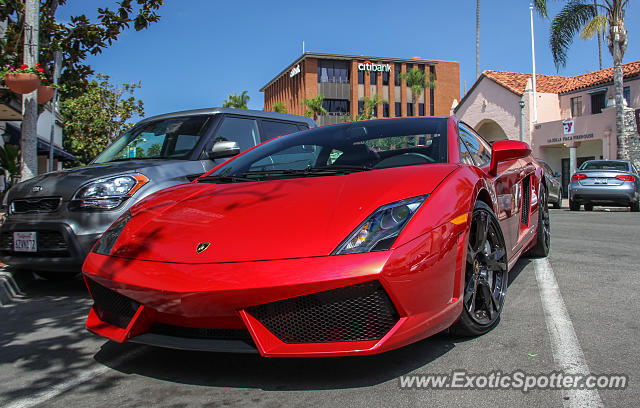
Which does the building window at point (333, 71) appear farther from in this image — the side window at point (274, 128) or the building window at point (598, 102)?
the side window at point (274, 128)

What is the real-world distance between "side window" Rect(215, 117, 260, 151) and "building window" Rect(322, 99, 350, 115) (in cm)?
5488

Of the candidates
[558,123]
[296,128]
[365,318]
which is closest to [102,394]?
[365,318]

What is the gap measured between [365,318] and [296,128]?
4.85 m

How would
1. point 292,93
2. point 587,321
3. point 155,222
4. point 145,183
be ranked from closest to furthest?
point 155,222 < point 587,321 < point 145,183 < point 292,93

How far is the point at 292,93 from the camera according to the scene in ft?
216

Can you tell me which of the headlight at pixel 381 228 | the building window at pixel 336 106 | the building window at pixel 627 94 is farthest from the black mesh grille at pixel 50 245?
the building window at pixel 336 106

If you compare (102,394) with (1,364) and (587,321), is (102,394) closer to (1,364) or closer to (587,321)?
(1,364)

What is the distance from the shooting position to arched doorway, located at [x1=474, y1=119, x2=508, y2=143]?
36.6 m

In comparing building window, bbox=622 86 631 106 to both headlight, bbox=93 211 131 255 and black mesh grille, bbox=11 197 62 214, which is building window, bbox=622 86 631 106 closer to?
black mesh grille, bbox=11 197 62 214

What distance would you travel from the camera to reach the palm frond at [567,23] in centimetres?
2377

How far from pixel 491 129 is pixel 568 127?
364 inches

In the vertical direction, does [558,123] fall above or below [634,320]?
above

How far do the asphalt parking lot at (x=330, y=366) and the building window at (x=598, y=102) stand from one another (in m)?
29.7

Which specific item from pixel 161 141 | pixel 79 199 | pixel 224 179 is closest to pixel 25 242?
pixel 79 199
